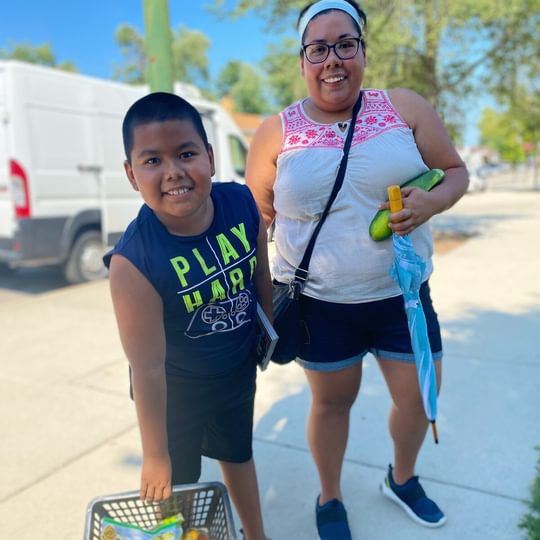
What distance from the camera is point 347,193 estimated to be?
1.84m

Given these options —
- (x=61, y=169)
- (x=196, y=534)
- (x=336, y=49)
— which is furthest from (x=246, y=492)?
(x=61, y=169)

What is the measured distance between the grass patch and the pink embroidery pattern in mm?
1611

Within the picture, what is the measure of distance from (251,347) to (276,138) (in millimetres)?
719

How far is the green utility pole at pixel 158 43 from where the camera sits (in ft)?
13.0

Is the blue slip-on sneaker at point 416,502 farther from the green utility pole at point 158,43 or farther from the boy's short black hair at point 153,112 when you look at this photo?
the green utility pole at point 158,43

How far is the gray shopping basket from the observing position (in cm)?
163

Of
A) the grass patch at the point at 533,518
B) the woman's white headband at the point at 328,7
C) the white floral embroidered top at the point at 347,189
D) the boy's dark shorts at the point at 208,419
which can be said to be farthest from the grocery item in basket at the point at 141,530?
the woman's white headband at the point at 328,7

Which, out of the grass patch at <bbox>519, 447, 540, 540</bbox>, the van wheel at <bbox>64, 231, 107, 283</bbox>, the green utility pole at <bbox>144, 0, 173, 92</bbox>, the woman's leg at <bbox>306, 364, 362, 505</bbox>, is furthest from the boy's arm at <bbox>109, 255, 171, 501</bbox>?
the van wheel at <bbox>64, 231, 107, 283</bbox>

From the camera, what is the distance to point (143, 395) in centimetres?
155

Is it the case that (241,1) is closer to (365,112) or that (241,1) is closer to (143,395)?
(365,112)

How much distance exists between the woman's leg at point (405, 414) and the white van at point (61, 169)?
5314 mm

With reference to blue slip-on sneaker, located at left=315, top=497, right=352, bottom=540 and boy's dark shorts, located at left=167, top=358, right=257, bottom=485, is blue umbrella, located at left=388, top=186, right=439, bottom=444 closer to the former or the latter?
boy's dark shorts, located at left=167, top=358, right=257, bottom=485

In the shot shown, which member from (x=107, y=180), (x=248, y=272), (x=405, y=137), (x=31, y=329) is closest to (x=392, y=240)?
(x=405, y=137)

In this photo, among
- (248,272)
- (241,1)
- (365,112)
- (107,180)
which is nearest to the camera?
(248,272)
